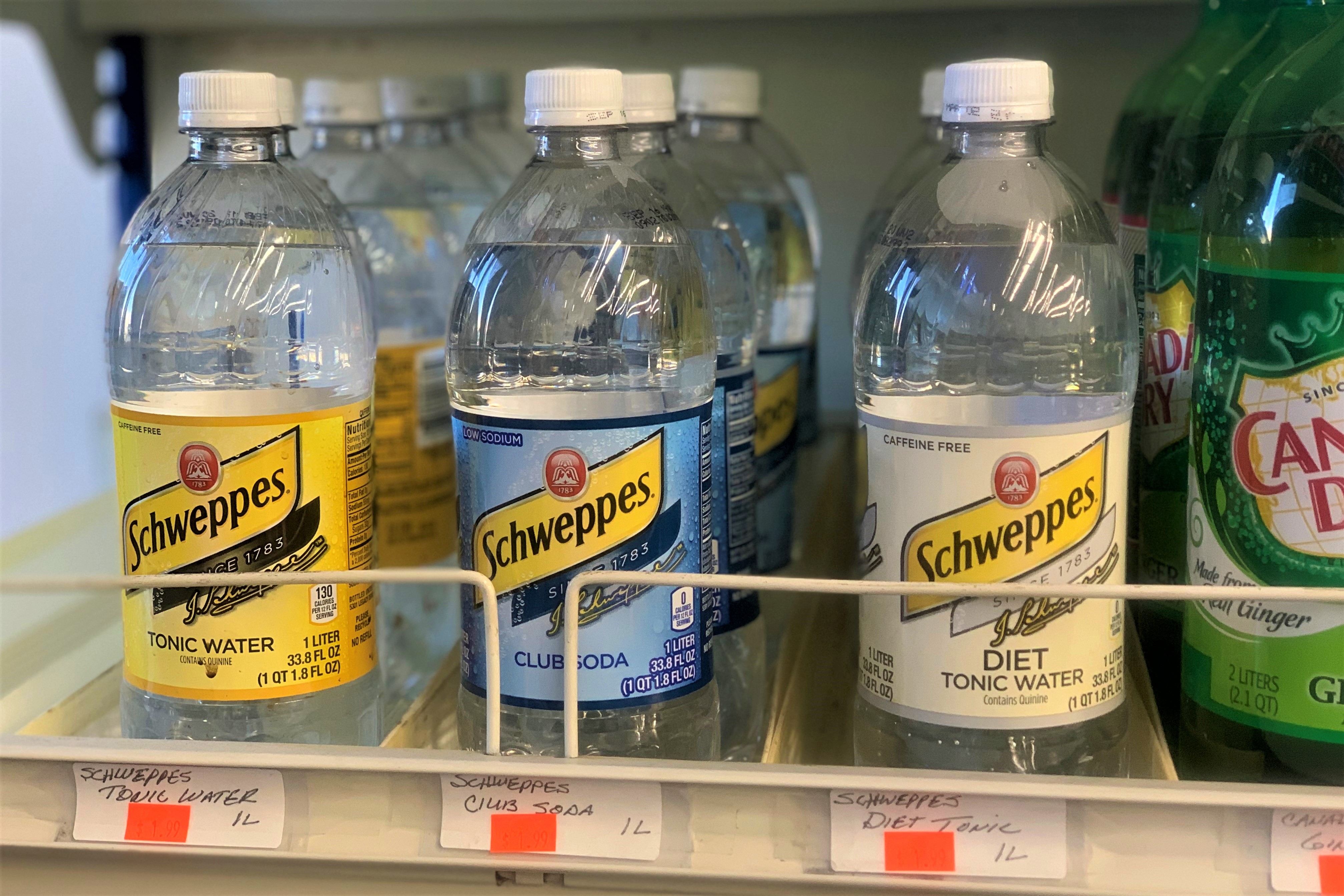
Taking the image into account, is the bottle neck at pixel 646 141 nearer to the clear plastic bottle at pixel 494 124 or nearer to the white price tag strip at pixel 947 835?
the clear plastic bottle at pixel 494 124

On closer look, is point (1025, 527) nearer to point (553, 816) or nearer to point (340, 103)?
point (553, 816)

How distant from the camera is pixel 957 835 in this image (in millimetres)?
663

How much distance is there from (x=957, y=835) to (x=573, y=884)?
0.69 feet

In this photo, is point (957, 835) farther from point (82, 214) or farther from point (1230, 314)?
point (82, 214)

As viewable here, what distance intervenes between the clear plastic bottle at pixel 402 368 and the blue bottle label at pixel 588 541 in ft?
0.96

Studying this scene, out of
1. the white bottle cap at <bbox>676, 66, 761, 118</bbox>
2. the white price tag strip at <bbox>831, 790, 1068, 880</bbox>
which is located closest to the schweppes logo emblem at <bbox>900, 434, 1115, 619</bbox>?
the white price tag strip at <bbox>831, 790, 1068, 880</bbox>

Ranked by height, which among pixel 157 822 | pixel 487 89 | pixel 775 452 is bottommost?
pixel 157 822

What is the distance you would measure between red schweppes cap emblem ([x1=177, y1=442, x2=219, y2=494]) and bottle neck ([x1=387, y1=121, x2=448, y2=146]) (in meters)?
0.70

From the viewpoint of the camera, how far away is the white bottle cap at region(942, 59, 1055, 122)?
0.73 meters

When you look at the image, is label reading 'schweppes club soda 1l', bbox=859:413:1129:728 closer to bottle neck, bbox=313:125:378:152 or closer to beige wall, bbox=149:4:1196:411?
bottle neck, bbox=313:125:378:152

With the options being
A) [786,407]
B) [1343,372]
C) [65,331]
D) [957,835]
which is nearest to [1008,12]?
[786,407]

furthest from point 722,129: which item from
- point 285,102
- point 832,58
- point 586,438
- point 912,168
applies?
point 586,438

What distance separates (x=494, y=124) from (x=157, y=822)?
3.64ft

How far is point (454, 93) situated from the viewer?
4.54ft
